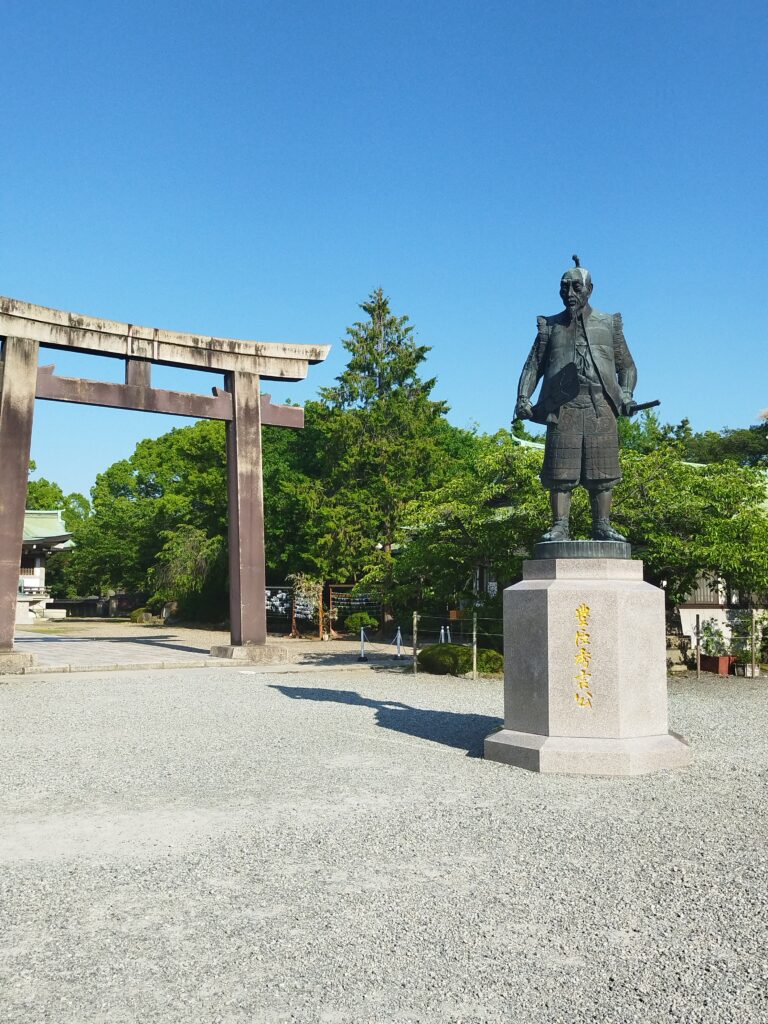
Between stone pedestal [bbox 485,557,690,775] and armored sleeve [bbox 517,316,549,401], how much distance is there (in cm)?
179

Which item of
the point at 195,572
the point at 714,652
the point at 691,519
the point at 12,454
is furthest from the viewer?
the point at 195,572

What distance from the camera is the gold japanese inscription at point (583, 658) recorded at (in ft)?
21.5

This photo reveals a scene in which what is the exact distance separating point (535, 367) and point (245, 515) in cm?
977

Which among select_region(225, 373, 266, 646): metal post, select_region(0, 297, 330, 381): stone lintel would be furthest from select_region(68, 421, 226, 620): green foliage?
select_region(0, 297, 330, 381): stone lintel

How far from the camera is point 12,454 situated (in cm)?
1436

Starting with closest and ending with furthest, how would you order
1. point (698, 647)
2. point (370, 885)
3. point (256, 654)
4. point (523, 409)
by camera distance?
point (370, 885) → point (523, 409) → point (698, 647) → point (256, 654)

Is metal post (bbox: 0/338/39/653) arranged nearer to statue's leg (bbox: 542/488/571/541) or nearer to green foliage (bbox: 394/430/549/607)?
green foliage (bbox: 394/430/549/607)

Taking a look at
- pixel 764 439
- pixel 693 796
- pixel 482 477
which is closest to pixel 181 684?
pixel 482 477

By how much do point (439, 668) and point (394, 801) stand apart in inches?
371

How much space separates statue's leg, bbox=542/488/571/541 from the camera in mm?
7383

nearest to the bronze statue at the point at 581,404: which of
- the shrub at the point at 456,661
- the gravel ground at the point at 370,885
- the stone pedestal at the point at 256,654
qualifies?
the gravel ground at the point at 370,885

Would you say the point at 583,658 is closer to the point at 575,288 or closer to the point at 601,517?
the point at 601,517

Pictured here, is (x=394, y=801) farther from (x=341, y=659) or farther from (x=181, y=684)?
(x=341, y=659)

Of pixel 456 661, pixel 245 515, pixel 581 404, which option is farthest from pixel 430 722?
pixel 245 515
